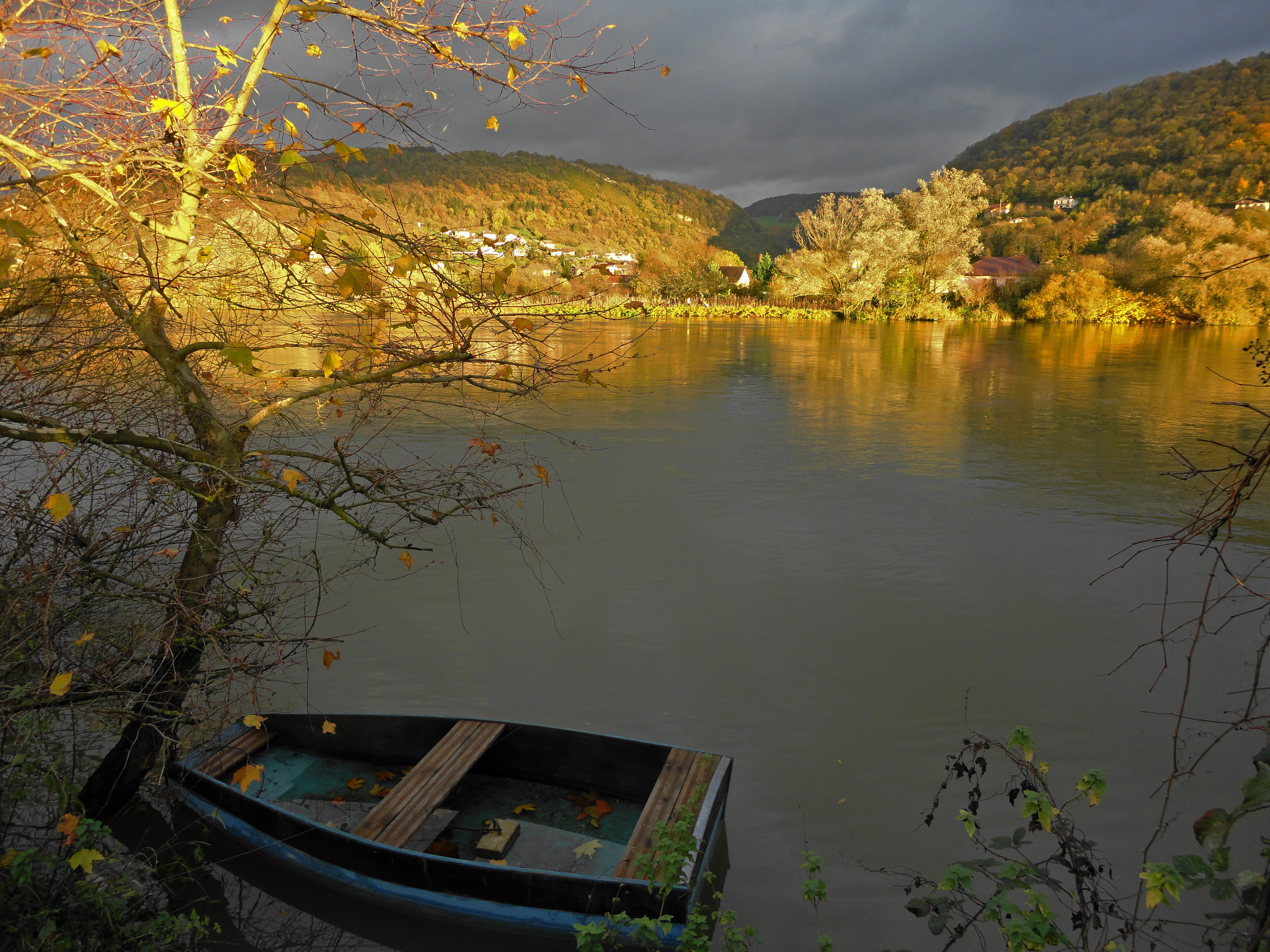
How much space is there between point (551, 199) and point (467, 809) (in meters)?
80.9

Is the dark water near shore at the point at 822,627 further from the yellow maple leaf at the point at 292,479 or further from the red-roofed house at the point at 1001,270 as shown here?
the red-roofed house at the point at 1001,270

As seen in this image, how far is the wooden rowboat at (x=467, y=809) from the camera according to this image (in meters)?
3.20

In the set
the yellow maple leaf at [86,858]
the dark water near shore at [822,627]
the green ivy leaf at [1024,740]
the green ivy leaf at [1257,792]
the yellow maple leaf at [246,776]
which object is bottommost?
the dark water near shore at [822,627]

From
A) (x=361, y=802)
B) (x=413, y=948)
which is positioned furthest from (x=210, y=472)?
(x=413, y=948)

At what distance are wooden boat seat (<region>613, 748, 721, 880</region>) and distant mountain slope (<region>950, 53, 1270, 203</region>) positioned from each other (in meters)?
60.9

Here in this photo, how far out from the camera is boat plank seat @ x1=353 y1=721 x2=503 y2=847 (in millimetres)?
3471

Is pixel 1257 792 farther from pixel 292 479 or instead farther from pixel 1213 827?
pixel 292 479

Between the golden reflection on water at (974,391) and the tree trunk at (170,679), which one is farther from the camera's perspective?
the golden reflection on water at (974,391)

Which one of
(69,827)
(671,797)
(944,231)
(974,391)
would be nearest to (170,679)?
(69,827)

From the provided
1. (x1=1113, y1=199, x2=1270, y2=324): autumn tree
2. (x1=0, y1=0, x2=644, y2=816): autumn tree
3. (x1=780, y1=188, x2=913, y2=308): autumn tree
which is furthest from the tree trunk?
(x1=1113, y1=199, x2=1270, y2=324): autumn tree

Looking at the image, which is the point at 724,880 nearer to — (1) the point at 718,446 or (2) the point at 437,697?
(2) the point at 437,697

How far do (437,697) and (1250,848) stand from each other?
478 centimetres

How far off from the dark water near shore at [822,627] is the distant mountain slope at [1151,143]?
53.8 m

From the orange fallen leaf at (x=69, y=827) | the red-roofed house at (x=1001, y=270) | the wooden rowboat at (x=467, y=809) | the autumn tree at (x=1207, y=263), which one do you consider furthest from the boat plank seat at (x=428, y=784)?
the red-roofed house at (x=1001, y=270)
